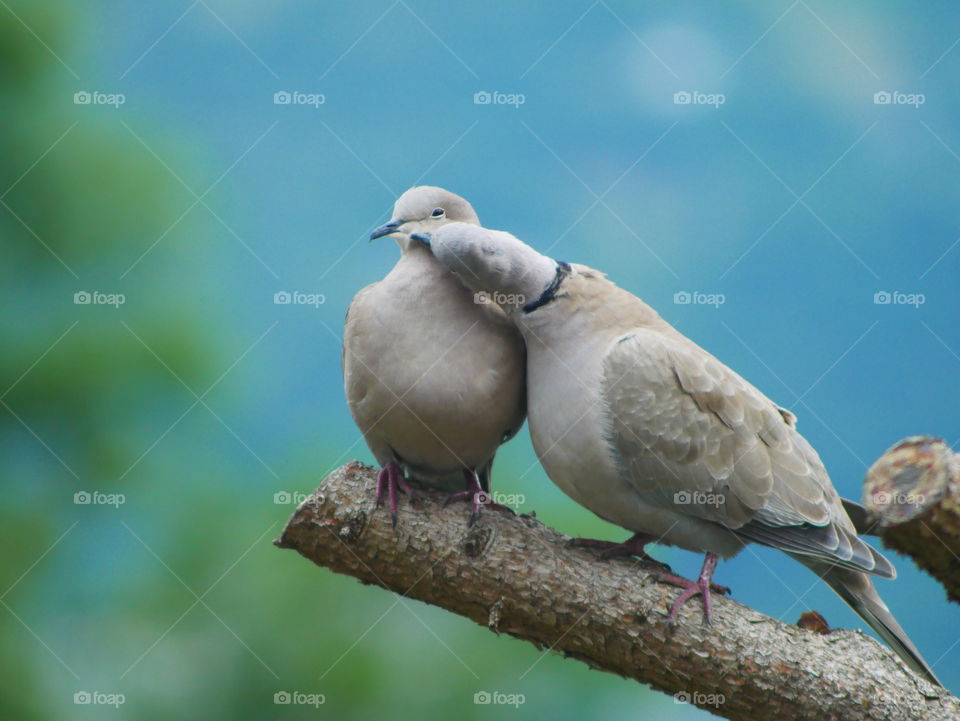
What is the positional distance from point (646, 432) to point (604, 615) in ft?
1.46

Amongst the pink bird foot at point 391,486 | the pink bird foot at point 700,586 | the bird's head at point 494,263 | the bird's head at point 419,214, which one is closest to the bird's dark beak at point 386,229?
the bird's head at point 419,214

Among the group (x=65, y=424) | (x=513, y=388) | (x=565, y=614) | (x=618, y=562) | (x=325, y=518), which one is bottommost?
(x=65, y=424)

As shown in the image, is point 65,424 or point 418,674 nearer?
point 418,674

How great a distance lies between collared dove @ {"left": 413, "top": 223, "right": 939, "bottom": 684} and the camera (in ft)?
8.06

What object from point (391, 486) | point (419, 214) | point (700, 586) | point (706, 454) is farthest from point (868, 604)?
point (419, 214)

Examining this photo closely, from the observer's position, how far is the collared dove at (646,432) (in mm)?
2457

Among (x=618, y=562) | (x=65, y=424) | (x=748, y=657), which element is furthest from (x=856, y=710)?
(x=65, y=424)

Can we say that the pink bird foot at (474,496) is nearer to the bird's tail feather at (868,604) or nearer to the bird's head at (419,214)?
the bird's head at (419,214)

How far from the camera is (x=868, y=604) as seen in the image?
104 inches

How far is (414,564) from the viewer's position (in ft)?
8.20

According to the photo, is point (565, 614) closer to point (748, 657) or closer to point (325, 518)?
point (748, 657)

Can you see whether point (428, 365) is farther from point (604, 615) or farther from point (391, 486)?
point (604, 615)

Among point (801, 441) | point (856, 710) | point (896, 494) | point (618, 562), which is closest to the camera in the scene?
point (896, 494)

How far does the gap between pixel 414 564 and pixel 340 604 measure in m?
2.02
